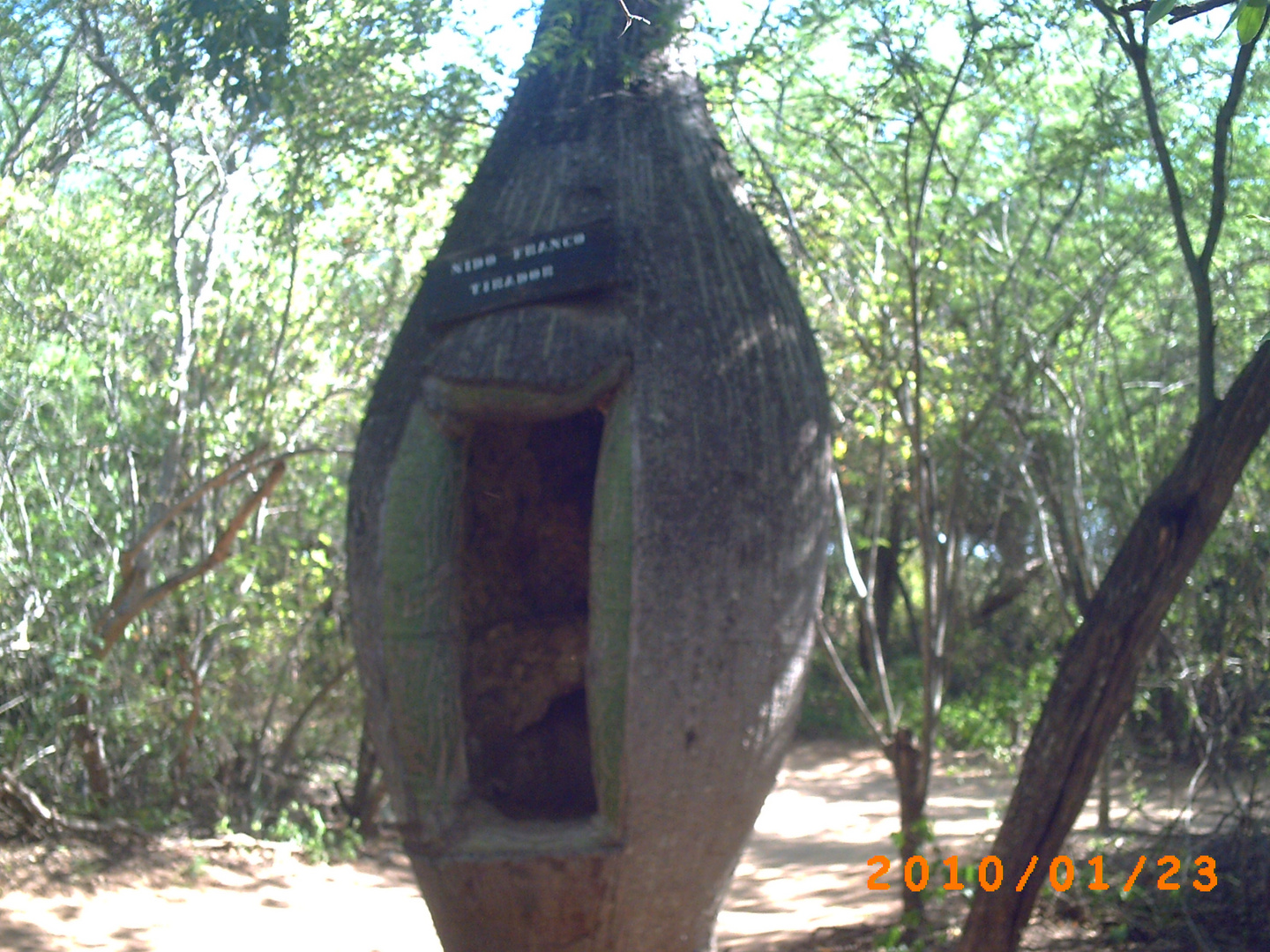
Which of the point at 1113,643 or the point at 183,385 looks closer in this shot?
the point at 1113,643

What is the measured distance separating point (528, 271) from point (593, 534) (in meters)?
0.81

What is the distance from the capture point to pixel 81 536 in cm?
680

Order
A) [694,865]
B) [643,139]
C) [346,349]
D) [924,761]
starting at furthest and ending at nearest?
[346,349] → [924,761] → [643,139] → [694,865]

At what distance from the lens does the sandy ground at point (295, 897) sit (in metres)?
5.82

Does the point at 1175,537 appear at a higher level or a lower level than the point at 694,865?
higher

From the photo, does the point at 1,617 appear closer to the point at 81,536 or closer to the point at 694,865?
the point at 81,536

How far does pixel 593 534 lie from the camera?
3.34 meters

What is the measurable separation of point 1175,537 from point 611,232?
208 centimetres

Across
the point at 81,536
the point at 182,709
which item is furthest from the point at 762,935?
the point at 81,536

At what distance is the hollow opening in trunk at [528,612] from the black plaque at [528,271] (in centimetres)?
37
